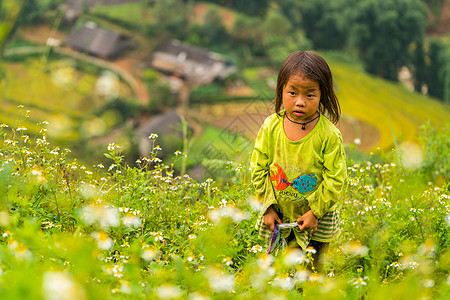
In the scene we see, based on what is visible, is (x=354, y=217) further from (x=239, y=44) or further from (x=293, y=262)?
(x=239, y=44)

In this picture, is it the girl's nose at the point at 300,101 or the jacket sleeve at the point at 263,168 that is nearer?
the girl's nose at the point at 300,101

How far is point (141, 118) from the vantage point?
37.4 meters

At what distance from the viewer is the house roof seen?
44531 millimetres

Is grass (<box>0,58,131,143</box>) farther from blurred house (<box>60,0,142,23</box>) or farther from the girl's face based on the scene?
the girl's face

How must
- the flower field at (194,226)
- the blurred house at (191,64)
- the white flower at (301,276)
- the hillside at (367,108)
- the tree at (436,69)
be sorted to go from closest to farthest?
the white flower at (301,276), the flower field at (194,226), the hillside at (367,108), the tree at (436,69), the blurred house at (191,64)

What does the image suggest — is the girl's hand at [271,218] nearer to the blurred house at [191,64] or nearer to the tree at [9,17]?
the tree at [9,17]

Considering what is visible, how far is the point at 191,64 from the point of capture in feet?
142

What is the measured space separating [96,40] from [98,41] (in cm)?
23

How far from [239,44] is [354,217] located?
1818 inches

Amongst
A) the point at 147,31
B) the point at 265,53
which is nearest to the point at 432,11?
the point at 265,53

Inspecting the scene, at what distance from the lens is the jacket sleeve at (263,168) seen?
8.50 ft

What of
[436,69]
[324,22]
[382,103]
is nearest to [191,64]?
[324,22]

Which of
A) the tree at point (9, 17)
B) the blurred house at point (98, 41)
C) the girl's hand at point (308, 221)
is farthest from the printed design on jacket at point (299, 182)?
the blurred house at point (98, 41)

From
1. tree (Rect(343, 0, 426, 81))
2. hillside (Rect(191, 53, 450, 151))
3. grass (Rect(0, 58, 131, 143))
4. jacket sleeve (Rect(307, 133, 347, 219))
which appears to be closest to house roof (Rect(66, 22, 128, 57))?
grass (Rect(0, 58, 131, 143))
